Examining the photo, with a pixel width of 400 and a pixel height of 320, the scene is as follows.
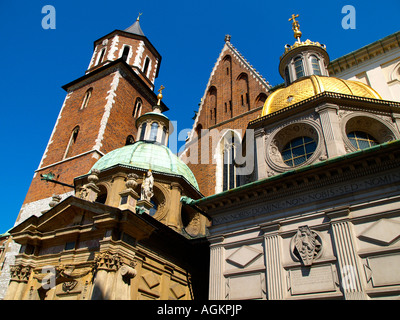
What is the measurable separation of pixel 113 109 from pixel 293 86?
13882 millimetres

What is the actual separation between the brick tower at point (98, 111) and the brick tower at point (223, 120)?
571 centimetres

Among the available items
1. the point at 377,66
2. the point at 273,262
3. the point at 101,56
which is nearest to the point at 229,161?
the point at 377,66

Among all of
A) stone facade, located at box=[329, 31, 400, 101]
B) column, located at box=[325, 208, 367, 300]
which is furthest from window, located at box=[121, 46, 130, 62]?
column, located at box=[325, 208, 367, 300]

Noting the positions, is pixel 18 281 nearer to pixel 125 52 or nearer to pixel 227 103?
pixel 227 103

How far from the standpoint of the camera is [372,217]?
293 inches

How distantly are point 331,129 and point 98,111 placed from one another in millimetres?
16837

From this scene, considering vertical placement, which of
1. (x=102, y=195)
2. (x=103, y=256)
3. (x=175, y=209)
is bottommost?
(x=103, y=256)

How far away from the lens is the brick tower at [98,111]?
19.7 metres

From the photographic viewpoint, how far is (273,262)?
26.5 ft

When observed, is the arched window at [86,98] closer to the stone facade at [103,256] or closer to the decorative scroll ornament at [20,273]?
the stone facade at [103,256]

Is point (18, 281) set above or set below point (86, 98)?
below

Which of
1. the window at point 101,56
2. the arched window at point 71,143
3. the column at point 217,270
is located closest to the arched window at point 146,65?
the window at point 101,56
